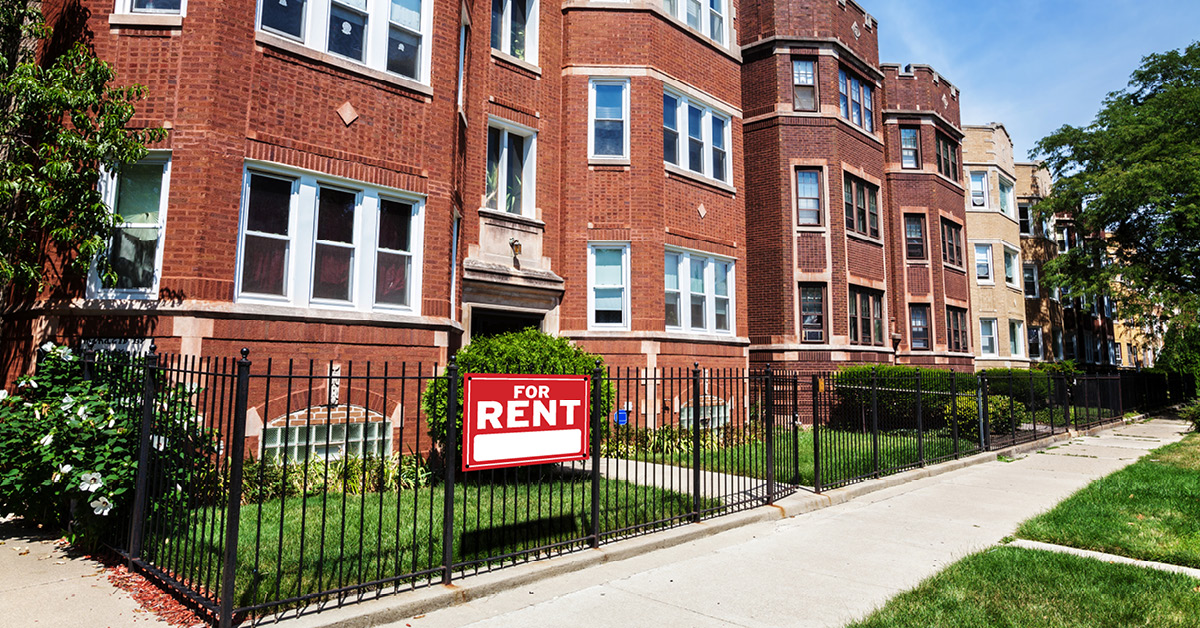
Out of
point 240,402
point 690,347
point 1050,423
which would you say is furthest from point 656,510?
point 1050,423

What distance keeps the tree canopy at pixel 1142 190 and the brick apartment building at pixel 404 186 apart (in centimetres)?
1891

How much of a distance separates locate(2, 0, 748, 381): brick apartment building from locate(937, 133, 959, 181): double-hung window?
43.1 ft

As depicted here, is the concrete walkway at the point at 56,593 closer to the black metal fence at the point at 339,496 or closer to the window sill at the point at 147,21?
the black metal fence at the point at 339,496

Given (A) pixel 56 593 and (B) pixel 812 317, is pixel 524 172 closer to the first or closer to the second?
(B) pixel 812 317

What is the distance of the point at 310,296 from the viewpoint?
9336mm

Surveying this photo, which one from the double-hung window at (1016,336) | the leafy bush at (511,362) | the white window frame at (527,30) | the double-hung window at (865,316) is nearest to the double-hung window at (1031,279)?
the double-hung window at (1016,336)

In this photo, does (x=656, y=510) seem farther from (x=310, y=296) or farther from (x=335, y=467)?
(x=310, y=296)

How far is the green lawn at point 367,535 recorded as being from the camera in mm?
4945

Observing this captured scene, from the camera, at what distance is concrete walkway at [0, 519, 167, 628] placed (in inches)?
181

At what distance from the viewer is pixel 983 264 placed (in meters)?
28.7

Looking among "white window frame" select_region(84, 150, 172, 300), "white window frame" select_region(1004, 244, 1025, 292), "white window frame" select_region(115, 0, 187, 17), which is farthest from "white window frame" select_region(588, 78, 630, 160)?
"white window frame" select_region(1004, 244, 1025, 292)

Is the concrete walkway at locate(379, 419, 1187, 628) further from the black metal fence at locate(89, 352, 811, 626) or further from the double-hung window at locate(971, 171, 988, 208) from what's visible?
the double-hung window at locate(971, 171, 988, 208)

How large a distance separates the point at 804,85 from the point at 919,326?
9846mm

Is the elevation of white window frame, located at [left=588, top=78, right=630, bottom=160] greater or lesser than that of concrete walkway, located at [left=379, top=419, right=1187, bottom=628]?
greater
